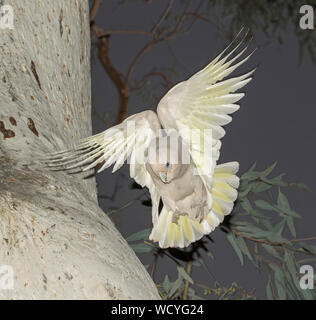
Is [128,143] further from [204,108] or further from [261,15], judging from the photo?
[261,15]

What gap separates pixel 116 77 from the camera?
1.48 meters

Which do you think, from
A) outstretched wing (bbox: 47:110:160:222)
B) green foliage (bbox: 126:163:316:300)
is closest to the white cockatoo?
outstretched wing (bbox: 47:110:160:222)

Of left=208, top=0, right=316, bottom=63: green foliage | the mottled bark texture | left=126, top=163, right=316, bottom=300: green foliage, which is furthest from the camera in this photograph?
left=208, top=0, right=316, bottom=63: green foliage

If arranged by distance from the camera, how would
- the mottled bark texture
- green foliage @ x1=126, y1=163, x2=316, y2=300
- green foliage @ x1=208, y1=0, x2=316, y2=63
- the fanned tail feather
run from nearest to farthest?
the mottled bark texture → the fanned tail feather → green foliage @ x1=126, y1=163, x2=316, y2=300 → green foliage @ x1=208, y1=0, x2=316, y2=63

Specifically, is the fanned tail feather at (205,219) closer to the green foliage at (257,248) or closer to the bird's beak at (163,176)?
the bird's beak at (163,176)

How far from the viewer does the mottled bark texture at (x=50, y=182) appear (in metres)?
0.55

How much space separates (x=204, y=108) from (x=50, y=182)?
0.70 ft

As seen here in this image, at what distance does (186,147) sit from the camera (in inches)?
23.5

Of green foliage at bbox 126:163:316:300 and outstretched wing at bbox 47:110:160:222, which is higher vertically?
outstretched wing at bbox 47:110:160:222

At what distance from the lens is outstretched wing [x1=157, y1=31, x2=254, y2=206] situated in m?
0.58

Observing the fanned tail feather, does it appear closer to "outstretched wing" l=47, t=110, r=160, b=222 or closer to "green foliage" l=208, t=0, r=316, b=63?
"outstretched wing" l=47, t=110, r=160, b=222

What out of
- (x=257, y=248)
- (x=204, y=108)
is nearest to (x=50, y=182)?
(x=204, y=108)

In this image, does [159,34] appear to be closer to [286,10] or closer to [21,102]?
[286,10]
